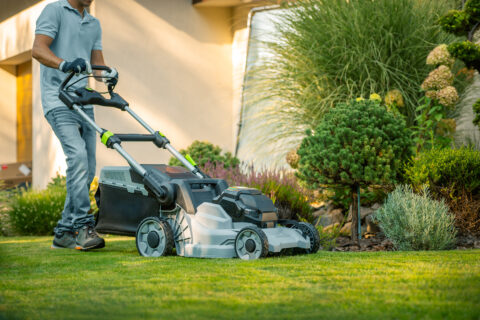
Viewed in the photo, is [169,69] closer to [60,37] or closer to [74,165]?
[60,37]

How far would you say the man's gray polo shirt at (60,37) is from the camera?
4094 mm

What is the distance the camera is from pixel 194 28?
32.2 feet

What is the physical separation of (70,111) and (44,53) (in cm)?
44

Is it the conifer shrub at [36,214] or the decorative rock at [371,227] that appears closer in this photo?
the decorative rock at [371,227]

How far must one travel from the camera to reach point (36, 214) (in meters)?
A: 6.13

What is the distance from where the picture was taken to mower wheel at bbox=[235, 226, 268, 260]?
125 inches

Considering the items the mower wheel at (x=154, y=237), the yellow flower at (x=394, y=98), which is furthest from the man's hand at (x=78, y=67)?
the yellow flower at (x=394, y=98)

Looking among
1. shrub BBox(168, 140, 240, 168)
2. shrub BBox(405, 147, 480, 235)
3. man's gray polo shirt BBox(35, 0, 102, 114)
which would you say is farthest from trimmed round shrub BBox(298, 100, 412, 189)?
shrub BBox(168, 140, 240, 168)

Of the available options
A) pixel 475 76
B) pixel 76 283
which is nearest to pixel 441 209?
pixel 76 283

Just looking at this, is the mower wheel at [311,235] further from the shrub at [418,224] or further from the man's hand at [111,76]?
the man's hand at [111,76]

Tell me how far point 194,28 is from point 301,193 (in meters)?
5.38

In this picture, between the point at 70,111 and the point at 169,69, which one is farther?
the point at 169,69

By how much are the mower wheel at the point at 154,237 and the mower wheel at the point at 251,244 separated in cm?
45

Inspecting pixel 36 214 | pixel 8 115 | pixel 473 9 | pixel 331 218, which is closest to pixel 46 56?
pixel 36 214
